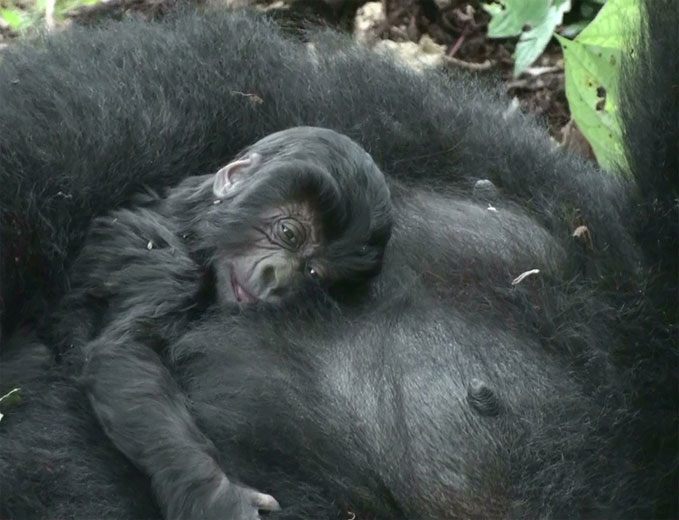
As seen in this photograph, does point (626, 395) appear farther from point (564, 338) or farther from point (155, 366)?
point (155, 366)

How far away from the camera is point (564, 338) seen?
275 cm

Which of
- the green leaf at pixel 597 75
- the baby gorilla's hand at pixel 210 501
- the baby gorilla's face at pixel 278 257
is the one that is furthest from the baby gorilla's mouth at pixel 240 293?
the green leaf at pixel 597 75

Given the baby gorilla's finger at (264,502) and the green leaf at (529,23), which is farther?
the green leaf at (529,23)

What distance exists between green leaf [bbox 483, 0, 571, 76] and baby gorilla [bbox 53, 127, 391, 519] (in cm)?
158

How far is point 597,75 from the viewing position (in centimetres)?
365

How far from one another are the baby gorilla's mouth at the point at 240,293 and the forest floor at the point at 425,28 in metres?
1.79

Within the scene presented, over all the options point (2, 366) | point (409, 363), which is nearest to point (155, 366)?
point (2, 366)

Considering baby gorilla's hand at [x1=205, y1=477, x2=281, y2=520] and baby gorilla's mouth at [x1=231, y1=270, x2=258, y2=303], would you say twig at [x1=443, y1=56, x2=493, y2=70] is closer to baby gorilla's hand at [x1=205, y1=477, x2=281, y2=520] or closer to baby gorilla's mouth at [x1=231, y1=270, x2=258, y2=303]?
baby gorilla's mouth at [x1=231, y1=270, x2=258, y2=303]

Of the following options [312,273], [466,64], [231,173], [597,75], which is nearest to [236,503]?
[312,273]

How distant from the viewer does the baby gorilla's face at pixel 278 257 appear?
112 inches

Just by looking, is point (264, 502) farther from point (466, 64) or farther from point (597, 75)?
point (466, 64)

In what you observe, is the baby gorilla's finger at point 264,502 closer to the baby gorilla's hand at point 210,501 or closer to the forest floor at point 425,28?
the baby gorilla's hand at point 210,501

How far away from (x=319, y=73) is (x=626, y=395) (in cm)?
128

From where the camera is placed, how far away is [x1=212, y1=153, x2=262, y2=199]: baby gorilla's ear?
2.93m
